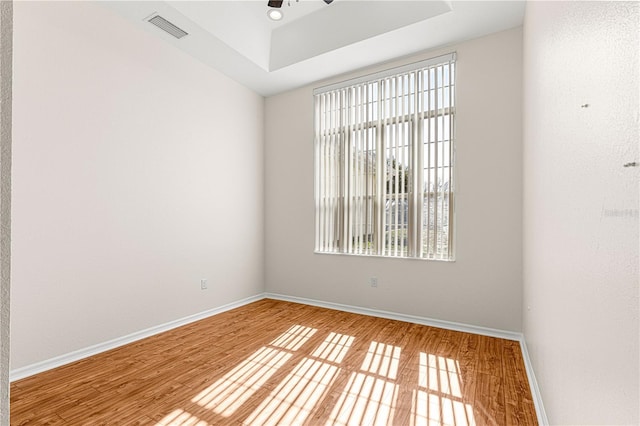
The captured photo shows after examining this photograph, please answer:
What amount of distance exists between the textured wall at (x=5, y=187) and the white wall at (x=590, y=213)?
128 centimetres

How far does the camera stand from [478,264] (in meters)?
3.23

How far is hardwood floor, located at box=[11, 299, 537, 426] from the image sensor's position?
1.88m

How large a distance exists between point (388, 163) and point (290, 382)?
2.65 m

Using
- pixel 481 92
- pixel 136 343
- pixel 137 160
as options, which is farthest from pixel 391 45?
pixel 136 343

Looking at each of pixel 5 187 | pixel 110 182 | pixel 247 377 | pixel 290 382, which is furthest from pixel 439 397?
pixel 110 182

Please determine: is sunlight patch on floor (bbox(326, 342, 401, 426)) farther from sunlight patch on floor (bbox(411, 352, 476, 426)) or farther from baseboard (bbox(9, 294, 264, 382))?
baseboard (bbox(9, 294, 264, 382))

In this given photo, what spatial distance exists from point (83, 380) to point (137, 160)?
1.98 metres

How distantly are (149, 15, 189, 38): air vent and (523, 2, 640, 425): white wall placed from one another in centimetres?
318

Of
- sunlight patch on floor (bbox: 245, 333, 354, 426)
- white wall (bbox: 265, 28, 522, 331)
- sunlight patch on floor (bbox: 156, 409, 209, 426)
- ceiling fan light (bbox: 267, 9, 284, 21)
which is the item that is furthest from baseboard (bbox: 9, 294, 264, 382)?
ceiling fan light (bbox: 267, 9, 284, 21)

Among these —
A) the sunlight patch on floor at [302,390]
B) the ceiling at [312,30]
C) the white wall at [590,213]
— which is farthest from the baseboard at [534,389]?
the ceiling at [312,30]

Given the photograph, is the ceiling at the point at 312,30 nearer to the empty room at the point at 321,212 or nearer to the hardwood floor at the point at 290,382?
the empty room at the point at 321,212

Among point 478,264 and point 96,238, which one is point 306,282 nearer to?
point 478,264

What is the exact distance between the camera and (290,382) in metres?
2.26

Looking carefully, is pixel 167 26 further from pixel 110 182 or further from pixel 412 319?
pixel 412 319
